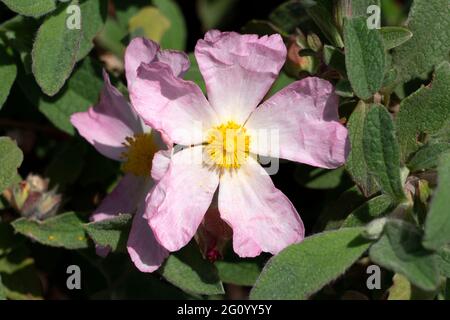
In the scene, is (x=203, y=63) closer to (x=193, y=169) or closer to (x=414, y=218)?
(x=193, y=169)

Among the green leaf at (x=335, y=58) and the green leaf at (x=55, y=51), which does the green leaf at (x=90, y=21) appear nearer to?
the green leaf at (x=55, y=51)

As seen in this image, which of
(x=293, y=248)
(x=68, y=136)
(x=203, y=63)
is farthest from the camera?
(x=68, y=136)

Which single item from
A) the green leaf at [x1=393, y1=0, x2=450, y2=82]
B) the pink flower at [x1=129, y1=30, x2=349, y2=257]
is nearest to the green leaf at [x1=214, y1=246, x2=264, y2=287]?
the pink flower at [x1=129, y1=30, x2=349, y2=257]

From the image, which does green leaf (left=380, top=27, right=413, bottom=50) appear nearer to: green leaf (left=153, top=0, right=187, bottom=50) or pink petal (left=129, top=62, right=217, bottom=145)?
pink petal (left=129, top=62, right=217, bottom=145)

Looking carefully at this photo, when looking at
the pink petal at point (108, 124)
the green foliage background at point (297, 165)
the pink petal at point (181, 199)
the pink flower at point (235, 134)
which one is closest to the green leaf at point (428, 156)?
the green foliage background at point (297, 165)

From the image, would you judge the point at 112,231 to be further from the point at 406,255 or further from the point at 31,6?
the point at 406,255

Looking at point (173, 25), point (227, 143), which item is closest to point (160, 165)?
point (227, 143)
